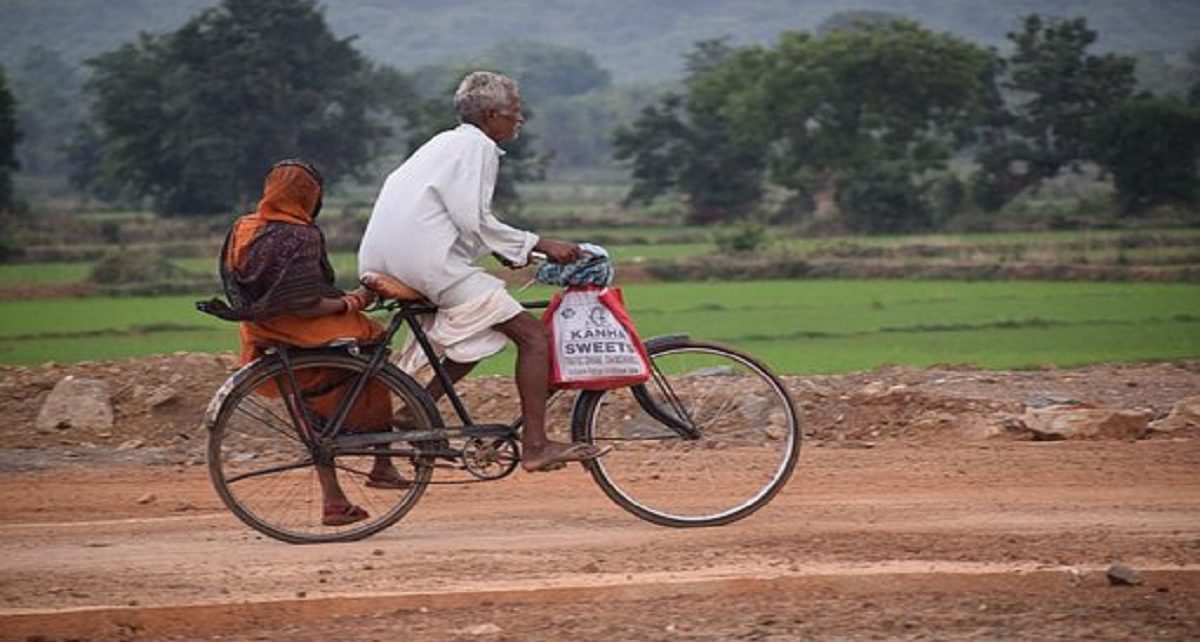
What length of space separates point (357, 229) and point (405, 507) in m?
40.2

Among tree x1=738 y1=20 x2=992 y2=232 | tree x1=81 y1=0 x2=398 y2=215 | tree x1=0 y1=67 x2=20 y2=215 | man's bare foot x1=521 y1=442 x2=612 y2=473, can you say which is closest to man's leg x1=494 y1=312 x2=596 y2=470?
man's bare foot x1=521 y1=442 x2=612 y2=473

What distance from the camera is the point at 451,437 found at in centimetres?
791

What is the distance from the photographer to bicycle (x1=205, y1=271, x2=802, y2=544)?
25.9 ft

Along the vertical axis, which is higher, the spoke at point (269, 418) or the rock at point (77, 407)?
the spoke at point (269, 418)

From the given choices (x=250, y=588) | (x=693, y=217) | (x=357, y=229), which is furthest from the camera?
(x=693, y=217)

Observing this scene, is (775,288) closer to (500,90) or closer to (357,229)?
(357,229)

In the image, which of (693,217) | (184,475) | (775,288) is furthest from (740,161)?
(184,475)

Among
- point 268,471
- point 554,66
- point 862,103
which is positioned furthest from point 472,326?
point 554,66

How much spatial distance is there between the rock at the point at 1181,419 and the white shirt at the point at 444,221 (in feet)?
17.1

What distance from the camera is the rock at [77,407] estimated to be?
494 inches

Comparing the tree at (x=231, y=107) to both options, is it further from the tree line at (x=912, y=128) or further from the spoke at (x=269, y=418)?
the spoke at (x=269, y=418)

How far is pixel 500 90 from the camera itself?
7801mm

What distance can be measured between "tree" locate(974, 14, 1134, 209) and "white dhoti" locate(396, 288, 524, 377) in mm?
52078

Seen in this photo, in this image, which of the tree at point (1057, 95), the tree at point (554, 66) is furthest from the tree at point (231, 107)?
the tree at point (554, 66)
